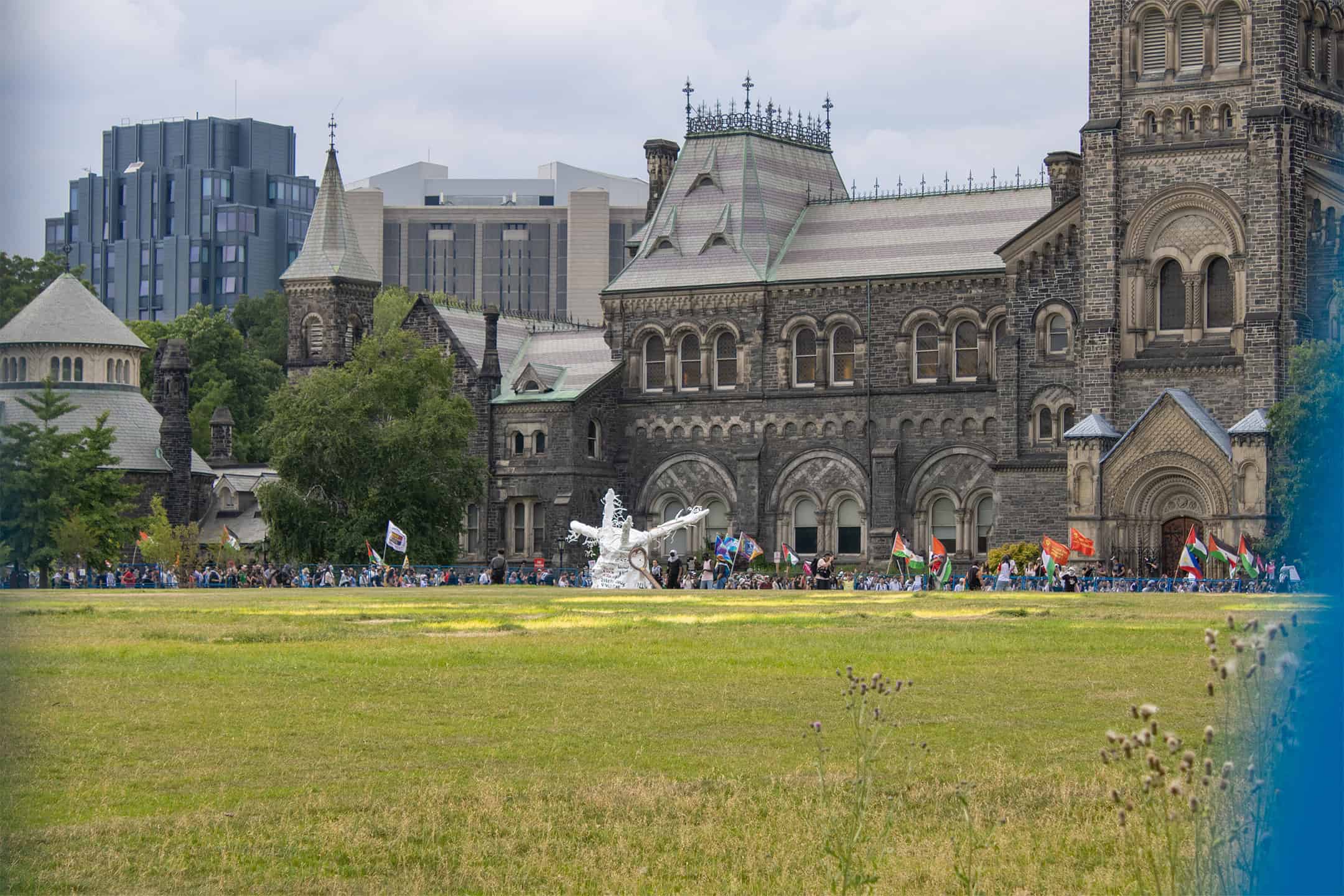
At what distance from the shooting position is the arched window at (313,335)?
111 m

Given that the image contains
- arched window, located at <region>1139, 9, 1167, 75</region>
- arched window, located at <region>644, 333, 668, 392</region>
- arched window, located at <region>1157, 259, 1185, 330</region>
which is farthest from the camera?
arched window, located at <region>644, 333, 668, 392</region>

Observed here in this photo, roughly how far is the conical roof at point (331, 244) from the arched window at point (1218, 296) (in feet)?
156

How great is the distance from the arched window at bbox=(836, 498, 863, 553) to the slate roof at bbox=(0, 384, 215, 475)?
119 ft

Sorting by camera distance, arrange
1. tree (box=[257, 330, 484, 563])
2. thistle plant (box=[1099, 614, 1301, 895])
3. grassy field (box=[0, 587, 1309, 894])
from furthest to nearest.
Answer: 1. tree (box=[257, 330, 484, 563])
2. grassy field (box=[0, 587, 1309, 894])
3. thistle plant (box=[1099, 614, 1301, 895])

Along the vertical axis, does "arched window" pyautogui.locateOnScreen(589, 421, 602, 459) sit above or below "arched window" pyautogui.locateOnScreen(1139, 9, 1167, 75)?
below

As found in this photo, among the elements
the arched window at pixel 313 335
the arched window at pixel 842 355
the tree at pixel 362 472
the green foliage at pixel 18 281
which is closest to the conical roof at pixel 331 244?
the arched window at pixel 313 335

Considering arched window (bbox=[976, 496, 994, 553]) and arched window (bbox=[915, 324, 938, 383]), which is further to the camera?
arched window (bbox=[915, 324, 938, 383])

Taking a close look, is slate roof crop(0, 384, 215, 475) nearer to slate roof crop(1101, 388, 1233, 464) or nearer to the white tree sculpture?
the white tree sculpture

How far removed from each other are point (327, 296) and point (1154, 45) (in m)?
47.5

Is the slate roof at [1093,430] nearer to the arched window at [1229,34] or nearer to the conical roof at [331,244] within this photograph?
the arched window at [1229,34]

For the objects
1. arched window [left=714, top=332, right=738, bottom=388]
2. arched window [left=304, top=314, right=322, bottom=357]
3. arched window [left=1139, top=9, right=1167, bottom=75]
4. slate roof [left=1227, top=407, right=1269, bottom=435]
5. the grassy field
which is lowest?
the grassy field

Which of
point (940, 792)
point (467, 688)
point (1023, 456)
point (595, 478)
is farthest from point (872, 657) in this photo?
point (595, 478)

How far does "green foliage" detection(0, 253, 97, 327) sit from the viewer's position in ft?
20.2

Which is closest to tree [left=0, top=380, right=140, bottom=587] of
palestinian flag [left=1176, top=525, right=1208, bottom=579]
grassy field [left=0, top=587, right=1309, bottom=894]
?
palestinian flag [left=1176, top=525, right=1208, bottom=579]
